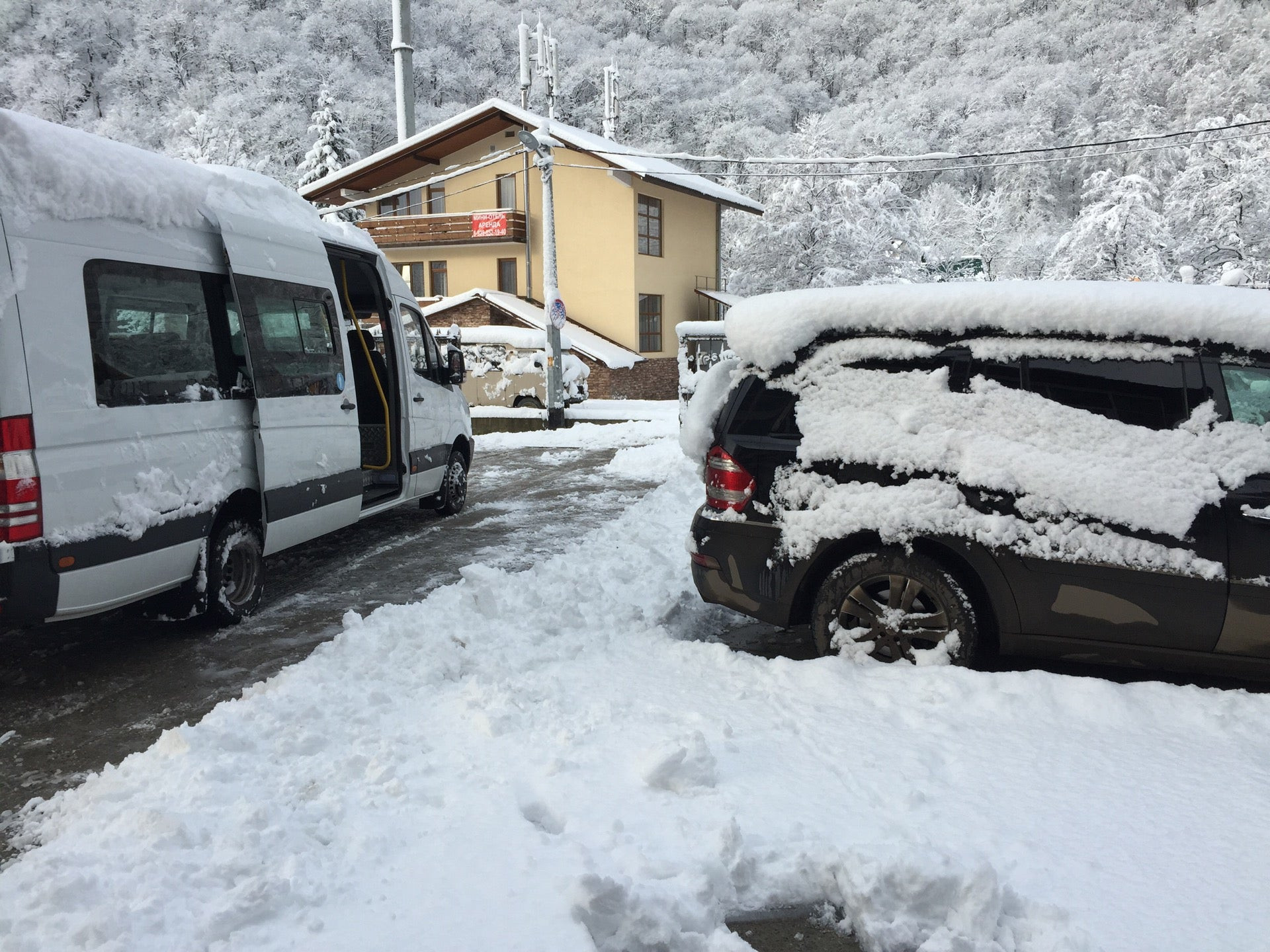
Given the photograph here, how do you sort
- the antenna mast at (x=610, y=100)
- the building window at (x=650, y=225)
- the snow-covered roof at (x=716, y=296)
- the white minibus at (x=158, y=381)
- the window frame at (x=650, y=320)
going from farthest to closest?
1. the snow-covered roof at (x=716, y=296)
2. the antenna mast at (x=610, y=100)
3. the window frame at (x=650, y=320)
4. the building window at (x=650, y=225)
5. the white minibus at (x=158, y=381)

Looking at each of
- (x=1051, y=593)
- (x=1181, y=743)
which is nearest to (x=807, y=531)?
(x=1051, y=593)

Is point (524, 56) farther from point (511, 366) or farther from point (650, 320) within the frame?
point (650, 320)

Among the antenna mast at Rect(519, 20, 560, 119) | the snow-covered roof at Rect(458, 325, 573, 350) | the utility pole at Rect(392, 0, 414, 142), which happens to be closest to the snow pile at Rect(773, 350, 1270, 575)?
the antenna mast at Rect(519, 20, 560, 119)

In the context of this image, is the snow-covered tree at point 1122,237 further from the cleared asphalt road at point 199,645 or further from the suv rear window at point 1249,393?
the suv rear window at point 1249,393

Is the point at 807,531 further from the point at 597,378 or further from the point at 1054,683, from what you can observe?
the point at 597,378

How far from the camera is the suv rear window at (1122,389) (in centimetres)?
385

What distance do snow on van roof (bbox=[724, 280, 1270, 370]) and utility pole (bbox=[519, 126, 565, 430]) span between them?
13070 millimetres

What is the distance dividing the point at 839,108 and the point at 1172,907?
7482 centimetres

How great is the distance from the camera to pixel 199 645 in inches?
203

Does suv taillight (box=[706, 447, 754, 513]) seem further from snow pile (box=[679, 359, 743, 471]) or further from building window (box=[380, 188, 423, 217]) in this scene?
building window (box=[380, 188, 423, 217])

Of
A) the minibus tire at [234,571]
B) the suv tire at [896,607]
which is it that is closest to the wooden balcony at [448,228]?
the minibus tire at [234,571]

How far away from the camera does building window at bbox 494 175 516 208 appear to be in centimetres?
3044

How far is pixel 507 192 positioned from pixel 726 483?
28.5m

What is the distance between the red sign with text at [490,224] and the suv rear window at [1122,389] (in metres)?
26.8
